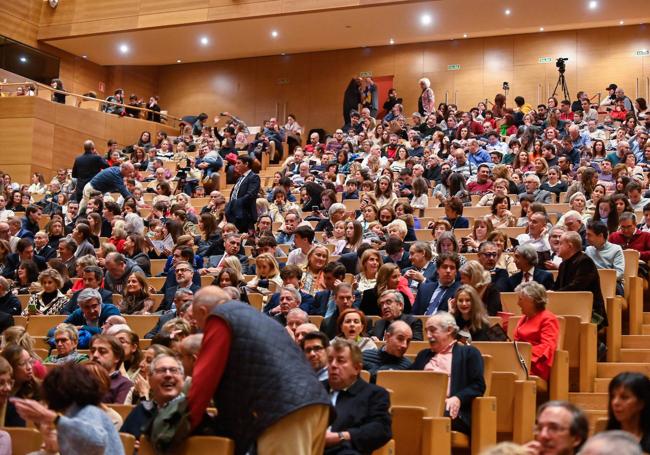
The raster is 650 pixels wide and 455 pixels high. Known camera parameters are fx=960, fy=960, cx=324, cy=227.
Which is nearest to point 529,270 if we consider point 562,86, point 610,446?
point 610,446

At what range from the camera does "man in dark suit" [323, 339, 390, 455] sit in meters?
3.62

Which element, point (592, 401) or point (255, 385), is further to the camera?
point (592, 401)

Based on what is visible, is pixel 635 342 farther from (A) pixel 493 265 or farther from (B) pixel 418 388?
(B) pixel 418 388

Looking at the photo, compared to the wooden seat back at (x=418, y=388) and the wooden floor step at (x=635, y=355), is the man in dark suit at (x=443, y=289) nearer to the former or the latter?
the wooden floor step at (x=635, y=355)

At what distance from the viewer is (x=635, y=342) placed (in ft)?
18.4

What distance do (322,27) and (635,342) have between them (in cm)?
1148

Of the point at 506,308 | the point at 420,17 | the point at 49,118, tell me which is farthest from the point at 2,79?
the point at 506,308

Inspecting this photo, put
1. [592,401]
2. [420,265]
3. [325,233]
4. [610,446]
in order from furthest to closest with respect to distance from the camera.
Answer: [325,233], [420,265], [592,401], [610,446]

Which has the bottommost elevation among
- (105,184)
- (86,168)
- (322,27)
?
(105,184)

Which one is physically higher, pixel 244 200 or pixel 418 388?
pixel 244 200

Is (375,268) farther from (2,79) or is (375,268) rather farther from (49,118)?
(2,79)

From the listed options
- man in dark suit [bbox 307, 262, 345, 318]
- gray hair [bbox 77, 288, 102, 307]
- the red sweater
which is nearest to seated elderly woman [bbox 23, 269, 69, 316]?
gray hair [bbox 77, 288, 102, 307]

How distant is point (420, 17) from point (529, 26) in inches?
74.5

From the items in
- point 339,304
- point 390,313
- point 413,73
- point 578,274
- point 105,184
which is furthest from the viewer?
point 413,73
